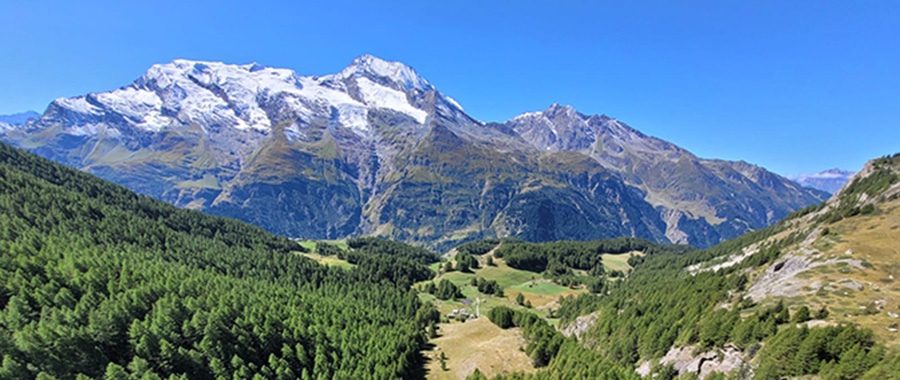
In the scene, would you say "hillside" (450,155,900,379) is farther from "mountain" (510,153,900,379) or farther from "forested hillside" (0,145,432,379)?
"forested hillside" (0,145,432,379)

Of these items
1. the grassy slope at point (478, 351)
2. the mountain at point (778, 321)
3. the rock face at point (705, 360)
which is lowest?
the grassy slope at point (478, 351)

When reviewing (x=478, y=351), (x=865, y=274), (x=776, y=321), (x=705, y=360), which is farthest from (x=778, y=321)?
(x=478, y=351)

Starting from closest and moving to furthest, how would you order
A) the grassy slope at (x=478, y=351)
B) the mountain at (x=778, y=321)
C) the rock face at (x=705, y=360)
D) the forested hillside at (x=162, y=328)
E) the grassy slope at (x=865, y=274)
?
the mountain at (x=778, y=321) < the grassy slope at (x=865, y=274) < the rock face at (x=705, y=360) < the forested hillside at (x=162, y=328) < the grassy slope at (x=478, y=351)

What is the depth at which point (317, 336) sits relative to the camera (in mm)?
115000

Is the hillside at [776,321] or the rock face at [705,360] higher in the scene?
the hillside at [776,321]

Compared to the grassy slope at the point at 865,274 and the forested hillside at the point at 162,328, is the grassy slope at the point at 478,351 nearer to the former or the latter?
the forested hillside at the point at 162,328

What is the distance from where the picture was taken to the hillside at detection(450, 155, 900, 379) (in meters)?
69.6

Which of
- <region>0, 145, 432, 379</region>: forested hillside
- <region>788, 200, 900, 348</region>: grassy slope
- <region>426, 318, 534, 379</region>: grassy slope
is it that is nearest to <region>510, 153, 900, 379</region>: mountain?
<region>788, 200, 900, 348</region>: grassy slope

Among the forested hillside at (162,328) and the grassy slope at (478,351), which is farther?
the grassy slope at (478,351)

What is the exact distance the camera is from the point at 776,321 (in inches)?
3406

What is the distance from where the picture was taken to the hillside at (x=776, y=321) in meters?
69.6

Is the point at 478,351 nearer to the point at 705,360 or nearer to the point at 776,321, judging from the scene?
the point at 705,360

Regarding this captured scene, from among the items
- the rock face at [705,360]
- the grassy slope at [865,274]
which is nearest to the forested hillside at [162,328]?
the rock face at [705,360]

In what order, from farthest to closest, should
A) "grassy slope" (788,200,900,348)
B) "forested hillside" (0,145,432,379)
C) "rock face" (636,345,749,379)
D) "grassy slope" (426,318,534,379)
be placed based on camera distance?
1. "grassy slope" (426,318,534,379)
2. "forested hillside" (0,145,432,379)
3. "rock face" (636,345,749,379)
4. "grassy slope" (788,200,900,348)
